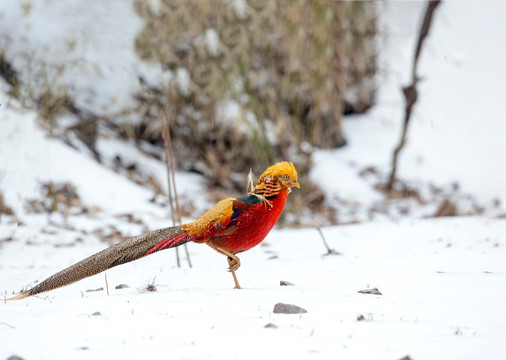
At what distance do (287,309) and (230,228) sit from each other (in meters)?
0.62

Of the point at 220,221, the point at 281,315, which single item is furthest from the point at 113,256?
the point at 281,315

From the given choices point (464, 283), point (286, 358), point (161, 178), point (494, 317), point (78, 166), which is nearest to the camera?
point (286, 358)

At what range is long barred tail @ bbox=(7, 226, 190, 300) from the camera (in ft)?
8.13

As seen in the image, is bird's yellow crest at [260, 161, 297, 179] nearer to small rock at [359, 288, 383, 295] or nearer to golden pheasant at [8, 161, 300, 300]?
golden pheasant at [8, 161, 300, 300]

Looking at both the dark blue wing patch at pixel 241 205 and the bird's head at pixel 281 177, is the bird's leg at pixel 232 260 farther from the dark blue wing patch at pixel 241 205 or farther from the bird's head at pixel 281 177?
the bird's head at pixel 281 177

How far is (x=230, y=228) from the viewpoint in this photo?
2.74 meters

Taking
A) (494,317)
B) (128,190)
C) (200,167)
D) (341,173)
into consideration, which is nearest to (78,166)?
(128,190)

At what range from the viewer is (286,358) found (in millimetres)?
1766

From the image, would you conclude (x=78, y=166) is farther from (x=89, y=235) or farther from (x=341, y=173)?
(x=341, y=173)

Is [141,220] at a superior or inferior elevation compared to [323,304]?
superior

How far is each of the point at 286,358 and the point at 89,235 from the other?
12.9 ft

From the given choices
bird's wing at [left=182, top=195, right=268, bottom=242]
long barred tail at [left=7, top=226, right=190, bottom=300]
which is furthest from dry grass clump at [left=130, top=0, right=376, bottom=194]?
long barred tail at [left=7, top=226, right=190, bottom=300]

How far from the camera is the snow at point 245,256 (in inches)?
76.2

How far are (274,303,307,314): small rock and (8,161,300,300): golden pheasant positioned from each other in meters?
0.55
